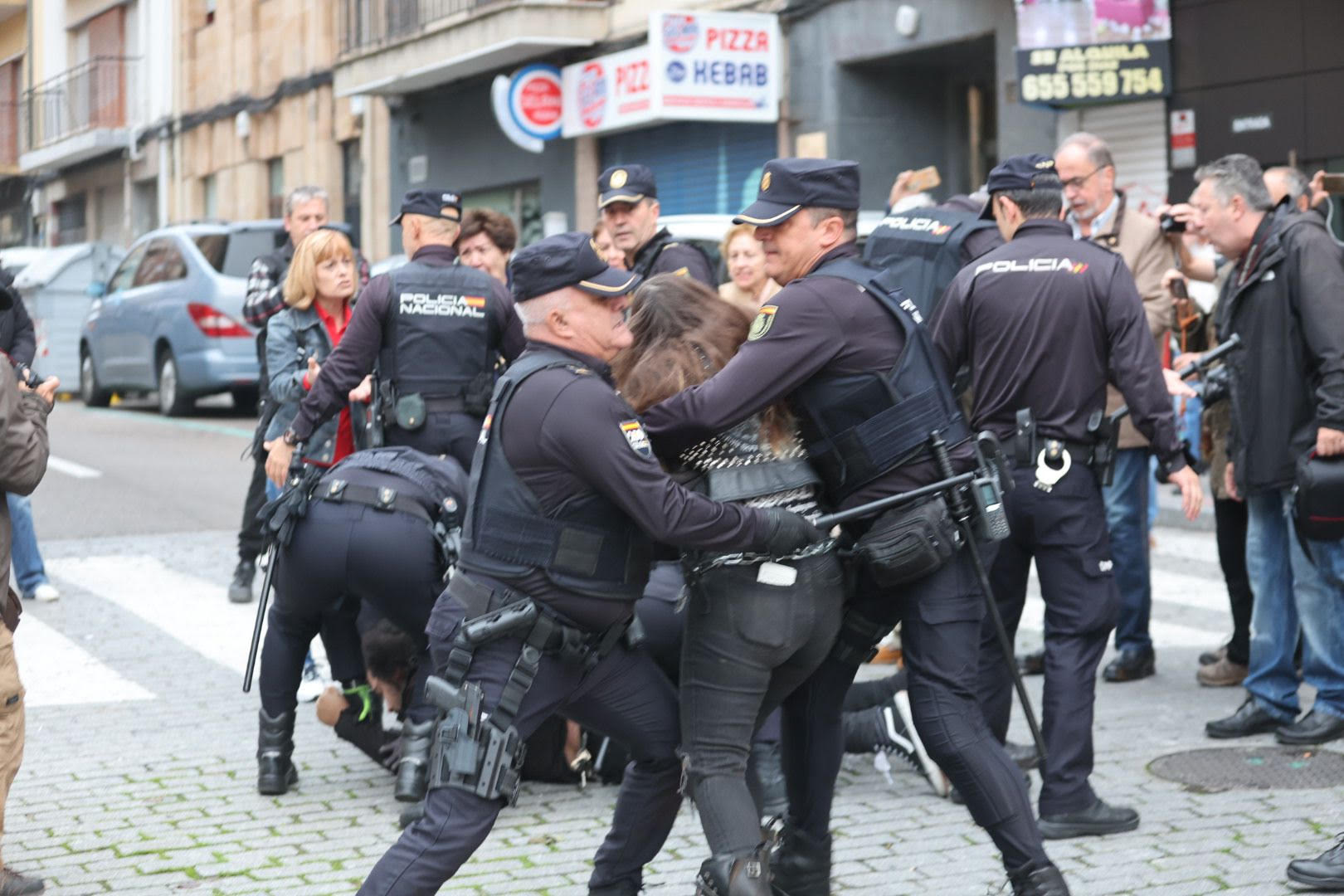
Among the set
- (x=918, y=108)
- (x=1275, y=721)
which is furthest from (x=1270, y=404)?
(x=918, y=108)

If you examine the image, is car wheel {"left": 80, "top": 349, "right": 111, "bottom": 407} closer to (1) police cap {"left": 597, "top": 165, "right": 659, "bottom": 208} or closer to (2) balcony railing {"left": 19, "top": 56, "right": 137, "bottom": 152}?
(2) balcony railing {"left": 19, "top": 56, "right": 137, "bottom": 152}

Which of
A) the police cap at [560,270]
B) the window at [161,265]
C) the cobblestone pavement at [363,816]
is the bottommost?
the cobblestone pavement at [363,816]

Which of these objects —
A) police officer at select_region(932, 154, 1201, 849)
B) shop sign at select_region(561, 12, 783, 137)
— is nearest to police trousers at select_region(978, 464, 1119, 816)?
police officer at select_region(932, 154, 1201, 849)

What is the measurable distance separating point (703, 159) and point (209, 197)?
17.6m

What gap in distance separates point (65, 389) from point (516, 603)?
22576mm

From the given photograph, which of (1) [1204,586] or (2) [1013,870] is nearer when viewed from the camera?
(2) [1013,870]

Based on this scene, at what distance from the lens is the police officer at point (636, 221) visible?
7383 millimetres

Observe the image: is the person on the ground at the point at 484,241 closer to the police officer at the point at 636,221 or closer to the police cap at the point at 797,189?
the police officer at the point at 636,221

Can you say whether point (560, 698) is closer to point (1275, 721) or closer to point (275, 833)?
point (275, 833)

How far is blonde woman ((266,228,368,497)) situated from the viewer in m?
7.35

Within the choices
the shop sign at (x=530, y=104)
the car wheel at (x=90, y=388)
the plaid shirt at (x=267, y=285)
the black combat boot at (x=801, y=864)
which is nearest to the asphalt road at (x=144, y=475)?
the car wheel at (x=90, y=388)

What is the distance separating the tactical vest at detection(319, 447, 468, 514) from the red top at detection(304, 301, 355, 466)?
1396 millimetres

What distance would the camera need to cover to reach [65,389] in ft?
83.1

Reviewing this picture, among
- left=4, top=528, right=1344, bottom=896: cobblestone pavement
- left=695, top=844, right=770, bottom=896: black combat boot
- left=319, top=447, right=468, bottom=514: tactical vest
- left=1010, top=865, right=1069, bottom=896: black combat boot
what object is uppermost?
left=319, top=447, right=468, bottom=514: tactical vest
